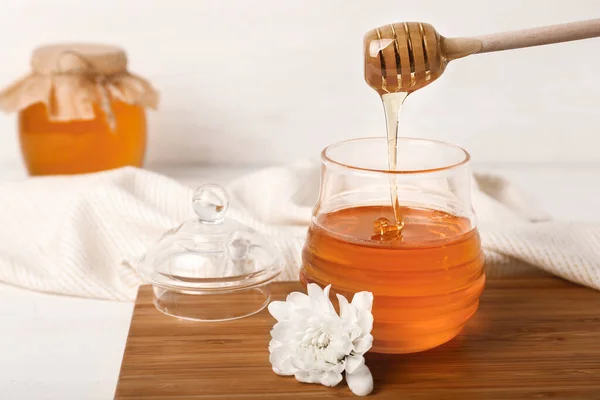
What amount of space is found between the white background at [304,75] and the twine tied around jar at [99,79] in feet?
0.72

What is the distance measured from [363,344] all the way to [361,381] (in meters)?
0.03

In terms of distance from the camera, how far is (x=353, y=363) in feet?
2.09

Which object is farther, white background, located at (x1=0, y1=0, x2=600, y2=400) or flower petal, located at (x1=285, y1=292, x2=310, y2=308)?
white background, located at (x1=0, y1=0, x2=600, y2=400)

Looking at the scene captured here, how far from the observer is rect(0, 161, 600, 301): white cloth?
0.90 meters

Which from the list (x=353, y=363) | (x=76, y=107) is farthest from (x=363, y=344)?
(x=76, y=107)

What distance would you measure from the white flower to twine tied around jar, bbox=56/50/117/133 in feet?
2.08

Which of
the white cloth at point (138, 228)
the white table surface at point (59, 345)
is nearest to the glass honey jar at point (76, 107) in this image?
the white cloth at point (138, 228)

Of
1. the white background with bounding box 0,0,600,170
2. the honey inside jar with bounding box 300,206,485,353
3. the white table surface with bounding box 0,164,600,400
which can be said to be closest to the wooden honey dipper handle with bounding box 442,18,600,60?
the honey inside jar with bounding box 300,206,485,353

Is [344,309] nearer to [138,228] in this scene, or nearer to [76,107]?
[138,228]

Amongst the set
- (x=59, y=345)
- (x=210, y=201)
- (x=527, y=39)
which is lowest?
(x=59, y=345)

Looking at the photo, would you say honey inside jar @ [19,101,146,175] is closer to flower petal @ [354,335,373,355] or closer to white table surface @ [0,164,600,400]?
white table surface @ [0,164,600,400]

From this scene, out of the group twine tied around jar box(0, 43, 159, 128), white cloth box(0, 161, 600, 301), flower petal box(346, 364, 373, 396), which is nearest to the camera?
flower petal box(346, 364, 373, 396)

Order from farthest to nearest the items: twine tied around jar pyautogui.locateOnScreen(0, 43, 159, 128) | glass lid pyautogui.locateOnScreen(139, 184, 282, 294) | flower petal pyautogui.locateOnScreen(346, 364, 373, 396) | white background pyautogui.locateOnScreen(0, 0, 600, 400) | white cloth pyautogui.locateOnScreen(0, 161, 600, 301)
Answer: white background pyautogui.locateOnScreen(0, 0, 600, 400) < twine tied around jar pyautogui.locateOnScreen(0, 43, 159, 128) < white cloth pyautogui.locateOnScreen(0, 161, 600, 301) < glass lid pyautogui.locateOnScreen(139, 184, 282, 294) < flower petal pyautogui.locateOnScreen(346, 364, 373, 396)

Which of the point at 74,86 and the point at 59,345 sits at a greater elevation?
the point at 74,86
